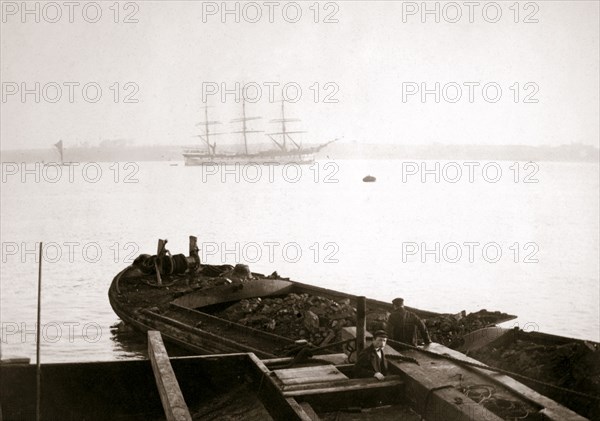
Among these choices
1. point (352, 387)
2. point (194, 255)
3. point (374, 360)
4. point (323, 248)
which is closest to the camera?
point (352, 387)

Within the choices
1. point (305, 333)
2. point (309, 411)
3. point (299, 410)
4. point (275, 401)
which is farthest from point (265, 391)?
point (305, 333)

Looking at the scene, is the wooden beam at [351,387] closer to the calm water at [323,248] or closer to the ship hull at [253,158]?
the calm water at [323,248]

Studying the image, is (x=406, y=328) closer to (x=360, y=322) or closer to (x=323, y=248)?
(x=360, y=322)

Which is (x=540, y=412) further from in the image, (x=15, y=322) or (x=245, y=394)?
(x=15, y=322)

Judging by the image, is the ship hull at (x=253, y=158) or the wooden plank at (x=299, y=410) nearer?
the wooden plank at (x=299, y=410)

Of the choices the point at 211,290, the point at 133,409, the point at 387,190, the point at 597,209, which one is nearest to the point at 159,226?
the point at 211,290

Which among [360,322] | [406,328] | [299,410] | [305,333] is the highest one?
[360,322]

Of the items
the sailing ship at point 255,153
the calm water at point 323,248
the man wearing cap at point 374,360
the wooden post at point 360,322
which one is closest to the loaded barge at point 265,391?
the man wearing cap at point 374,360
